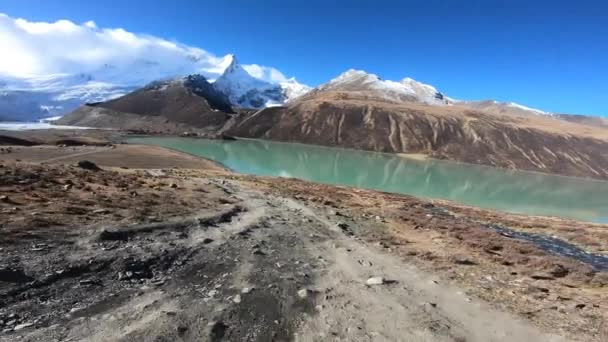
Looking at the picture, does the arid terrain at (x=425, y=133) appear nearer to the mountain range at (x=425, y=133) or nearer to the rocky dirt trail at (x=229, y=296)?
the mountain range at (x=425, y=133)

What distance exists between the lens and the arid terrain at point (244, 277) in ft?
29.6

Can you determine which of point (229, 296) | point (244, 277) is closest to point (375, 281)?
point (244, 277)

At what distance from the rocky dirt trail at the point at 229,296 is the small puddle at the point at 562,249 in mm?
13206

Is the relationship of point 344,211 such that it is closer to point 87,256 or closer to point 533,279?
point 533,279

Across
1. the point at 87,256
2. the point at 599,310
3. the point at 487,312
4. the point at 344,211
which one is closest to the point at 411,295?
the point at 487,312

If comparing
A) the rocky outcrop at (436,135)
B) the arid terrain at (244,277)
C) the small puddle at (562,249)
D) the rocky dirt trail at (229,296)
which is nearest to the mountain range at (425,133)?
the rocky outcrop at (436,135)

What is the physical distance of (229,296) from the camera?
10656mm

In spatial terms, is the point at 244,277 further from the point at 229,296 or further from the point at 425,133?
the point at 425,133

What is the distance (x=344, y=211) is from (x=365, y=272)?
42.6ft

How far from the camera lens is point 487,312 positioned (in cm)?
1130

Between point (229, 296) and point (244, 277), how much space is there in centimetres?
152

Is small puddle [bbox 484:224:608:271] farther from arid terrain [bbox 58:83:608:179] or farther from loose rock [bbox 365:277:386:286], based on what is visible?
arid terrain [bbox 58:83:608:179]

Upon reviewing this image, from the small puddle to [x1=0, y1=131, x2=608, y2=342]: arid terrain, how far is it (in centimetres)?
331

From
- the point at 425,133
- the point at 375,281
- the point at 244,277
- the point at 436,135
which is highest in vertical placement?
the point at 425,133
